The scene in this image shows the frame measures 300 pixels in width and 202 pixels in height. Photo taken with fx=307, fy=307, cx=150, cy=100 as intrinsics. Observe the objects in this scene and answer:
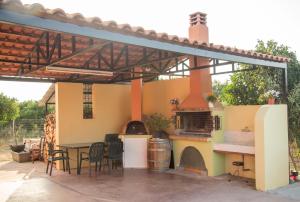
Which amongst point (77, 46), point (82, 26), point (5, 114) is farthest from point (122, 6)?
point (5, 114)

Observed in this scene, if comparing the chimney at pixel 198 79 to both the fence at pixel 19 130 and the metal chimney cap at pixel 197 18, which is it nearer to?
the metal chimney cap at pixel 197 18

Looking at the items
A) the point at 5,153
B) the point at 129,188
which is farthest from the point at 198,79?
the point at 5,153

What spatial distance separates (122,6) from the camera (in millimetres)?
8602

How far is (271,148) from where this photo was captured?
22.3 feet

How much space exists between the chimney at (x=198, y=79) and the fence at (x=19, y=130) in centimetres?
1036

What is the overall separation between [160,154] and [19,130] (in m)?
10.3

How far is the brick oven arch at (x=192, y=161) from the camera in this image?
840 cm

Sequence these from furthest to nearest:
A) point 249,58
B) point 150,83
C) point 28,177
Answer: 1. point 150,83
2. point 28,177
3. point 249,58

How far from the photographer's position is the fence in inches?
630

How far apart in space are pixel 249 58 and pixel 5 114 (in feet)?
40.8

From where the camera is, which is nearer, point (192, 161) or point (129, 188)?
point (129, 188)

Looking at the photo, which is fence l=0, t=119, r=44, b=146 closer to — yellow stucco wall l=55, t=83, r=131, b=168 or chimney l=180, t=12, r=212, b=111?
yellow stucco wall l=55, t=83, r=131, b=168

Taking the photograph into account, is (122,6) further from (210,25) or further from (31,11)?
(31,11)

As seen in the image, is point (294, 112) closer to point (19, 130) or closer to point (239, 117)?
point (239, 117)
